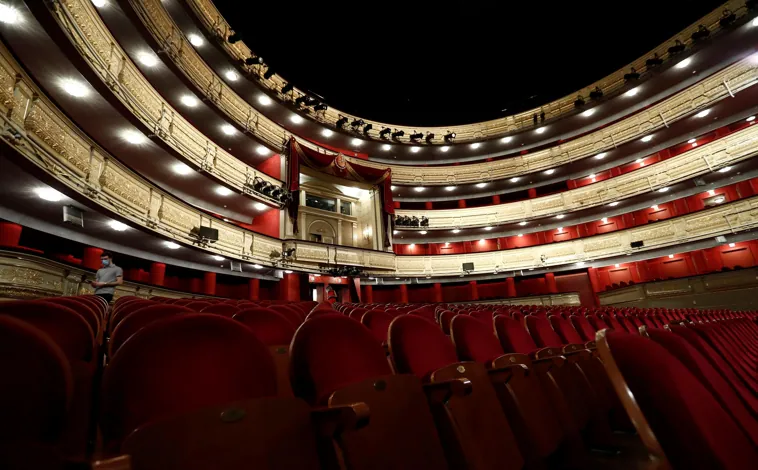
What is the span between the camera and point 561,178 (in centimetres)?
1088

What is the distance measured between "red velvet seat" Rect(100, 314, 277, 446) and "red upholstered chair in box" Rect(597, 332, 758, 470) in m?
0.64

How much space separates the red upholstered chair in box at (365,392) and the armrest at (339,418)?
0.12 feet

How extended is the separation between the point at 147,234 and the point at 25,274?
71.6 inches

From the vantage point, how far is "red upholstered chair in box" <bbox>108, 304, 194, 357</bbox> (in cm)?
102

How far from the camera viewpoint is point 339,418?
0.63 meters

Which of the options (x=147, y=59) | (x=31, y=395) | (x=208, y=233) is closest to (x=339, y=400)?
(x=31, y=395)

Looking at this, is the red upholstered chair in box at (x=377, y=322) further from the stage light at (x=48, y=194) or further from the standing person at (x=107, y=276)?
the stage light at (x=48, y=194)

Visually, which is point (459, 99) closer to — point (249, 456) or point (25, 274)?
point (25, 274)

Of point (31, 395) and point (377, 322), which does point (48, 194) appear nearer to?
point (377, 322)

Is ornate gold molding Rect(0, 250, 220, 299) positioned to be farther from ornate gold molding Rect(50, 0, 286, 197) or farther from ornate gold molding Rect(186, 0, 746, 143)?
ornate gold molding Rect(186, 0, 746, 143)

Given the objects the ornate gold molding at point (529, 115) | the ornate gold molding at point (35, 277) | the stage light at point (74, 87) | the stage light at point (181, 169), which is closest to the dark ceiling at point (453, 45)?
the ornate gold molding at point (529, 115)

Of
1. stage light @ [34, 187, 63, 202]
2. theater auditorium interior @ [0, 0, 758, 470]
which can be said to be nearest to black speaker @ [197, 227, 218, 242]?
theater auditorium interior @ [0, 0, 758, 470]

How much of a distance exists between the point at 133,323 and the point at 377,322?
1.04 m

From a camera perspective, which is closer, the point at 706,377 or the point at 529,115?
the point at 706,377
